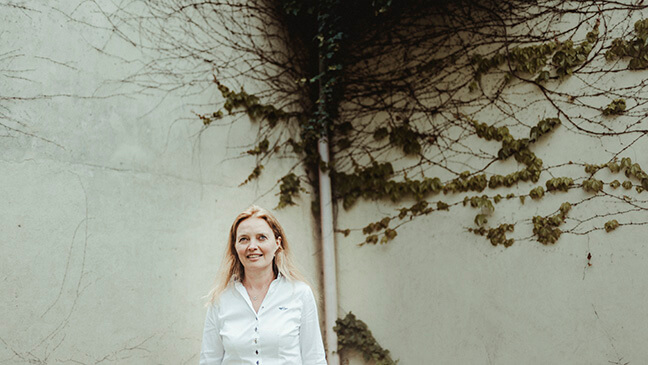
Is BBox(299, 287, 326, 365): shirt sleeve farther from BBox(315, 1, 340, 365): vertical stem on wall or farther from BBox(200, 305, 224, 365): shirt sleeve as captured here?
BBox(315, 1, 340, 365): vertical stem on wall

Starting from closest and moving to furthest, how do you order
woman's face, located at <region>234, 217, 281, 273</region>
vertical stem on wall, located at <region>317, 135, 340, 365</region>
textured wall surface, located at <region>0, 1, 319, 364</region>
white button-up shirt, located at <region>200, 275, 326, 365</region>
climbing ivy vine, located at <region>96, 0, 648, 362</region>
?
white button-up shirt, located at <region>200, 275, 326, 365</region>
woman's face, located at <region>234, 217, 281, 273</region>
textured wall surface, located at <region>0, 1, 319, 364</region>
climbing ivy vine, located at <region>96, 0, 648, 362</region>
vertical stem on wall, located at <region>317, 135, 340, 365</region>

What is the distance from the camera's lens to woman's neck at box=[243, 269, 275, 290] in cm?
237

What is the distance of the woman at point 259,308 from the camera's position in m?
2.23

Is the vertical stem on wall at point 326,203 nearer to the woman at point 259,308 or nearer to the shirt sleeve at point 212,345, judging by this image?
the woman at point 259,308

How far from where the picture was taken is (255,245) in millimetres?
2334

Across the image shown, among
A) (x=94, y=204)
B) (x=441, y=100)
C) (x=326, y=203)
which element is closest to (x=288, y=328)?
(x=94, y=204)

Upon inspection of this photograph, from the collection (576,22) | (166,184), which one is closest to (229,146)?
(166,184)

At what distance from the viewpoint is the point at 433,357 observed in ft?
11.5

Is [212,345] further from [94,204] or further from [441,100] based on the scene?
[441,100]

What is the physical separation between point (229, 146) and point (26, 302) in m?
1.56

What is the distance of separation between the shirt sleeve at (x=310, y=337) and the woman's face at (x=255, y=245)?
25 centimetres

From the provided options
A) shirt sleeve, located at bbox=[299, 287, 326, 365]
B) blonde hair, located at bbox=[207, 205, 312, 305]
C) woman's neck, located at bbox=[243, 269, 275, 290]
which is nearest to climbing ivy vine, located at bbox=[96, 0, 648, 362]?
blonde hair, located at bbox=[207, 205, 312, 305]

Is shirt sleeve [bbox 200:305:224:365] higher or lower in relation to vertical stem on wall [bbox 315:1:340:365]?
lower

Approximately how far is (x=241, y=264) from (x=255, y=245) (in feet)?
0.71
